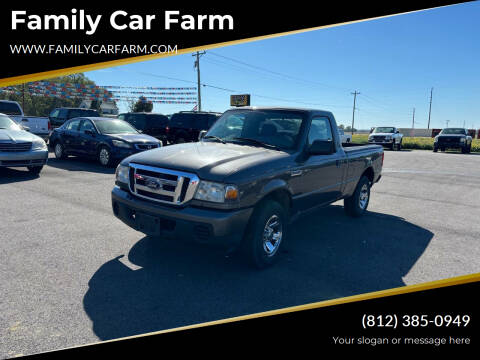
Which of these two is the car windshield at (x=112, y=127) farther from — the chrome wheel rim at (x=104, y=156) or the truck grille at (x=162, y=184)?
the truck grille at (x=162, y=184)

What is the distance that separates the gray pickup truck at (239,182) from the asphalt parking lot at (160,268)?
46 cm

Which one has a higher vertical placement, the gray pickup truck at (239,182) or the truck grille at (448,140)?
the truck grille at (448,140)

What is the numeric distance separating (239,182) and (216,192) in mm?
245

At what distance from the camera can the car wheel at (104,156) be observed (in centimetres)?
1091

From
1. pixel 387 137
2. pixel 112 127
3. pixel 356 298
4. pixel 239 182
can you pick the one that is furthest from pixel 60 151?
pixel 387 137

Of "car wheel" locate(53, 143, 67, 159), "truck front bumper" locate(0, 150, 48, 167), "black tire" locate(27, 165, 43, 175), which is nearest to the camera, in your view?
"truck front bumper" locate(0, 150, 48, 167)

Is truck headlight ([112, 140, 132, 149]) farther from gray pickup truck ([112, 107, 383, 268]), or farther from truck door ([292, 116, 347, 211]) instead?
truck door ([292, 116, 347, 211])

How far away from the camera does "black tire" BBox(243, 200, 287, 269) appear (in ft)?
12.1

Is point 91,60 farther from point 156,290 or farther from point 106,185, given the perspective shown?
point 156,290

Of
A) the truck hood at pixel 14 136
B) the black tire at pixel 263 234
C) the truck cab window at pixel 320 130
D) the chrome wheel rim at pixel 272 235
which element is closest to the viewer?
the black tire at pixel 263 234

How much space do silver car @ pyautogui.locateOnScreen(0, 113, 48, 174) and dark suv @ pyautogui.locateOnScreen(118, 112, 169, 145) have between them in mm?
8173

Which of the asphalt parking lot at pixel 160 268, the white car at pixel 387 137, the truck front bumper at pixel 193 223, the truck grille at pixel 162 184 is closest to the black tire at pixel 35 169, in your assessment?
the asphalt parking lot at pixel 160 268

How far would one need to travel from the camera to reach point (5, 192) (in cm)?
712

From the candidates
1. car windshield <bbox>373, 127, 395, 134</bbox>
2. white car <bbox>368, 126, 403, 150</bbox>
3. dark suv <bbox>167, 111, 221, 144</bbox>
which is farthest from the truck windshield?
car windshield <bbox>373, 127, 395, 134</bbox>
